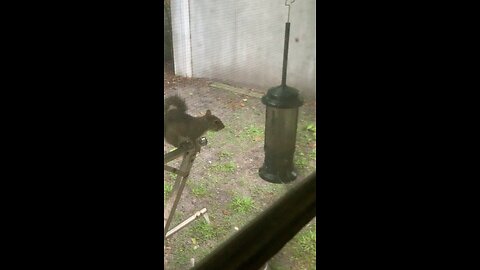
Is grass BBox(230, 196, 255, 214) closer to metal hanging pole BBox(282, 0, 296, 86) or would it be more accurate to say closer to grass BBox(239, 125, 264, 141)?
grass BBox(239, 125, 264, 141)

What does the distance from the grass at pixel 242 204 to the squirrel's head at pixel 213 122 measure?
129 millimetres

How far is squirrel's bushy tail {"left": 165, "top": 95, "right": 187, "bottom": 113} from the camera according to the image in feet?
1.73

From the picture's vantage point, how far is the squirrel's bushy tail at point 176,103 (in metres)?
0.53

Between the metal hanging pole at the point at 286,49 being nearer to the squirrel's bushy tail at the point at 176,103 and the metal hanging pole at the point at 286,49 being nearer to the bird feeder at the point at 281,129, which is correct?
the bird feeder at the point at 281,129

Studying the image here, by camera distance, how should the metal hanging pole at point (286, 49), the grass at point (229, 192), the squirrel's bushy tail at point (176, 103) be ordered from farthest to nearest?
1. the metal hanging pole at point (286, 49)
2. the grass at point (229, 192)
3. the squirrel's bushy tail at point (176, 103)

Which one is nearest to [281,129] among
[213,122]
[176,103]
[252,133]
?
[252,133]

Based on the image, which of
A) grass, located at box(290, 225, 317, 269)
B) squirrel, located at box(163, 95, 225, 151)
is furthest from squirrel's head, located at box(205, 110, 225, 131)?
grass, located at box(290, 225, 317, 269)

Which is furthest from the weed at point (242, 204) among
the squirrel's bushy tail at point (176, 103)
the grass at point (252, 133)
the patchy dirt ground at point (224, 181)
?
the squirrel's bushy tail at point (176, 103)

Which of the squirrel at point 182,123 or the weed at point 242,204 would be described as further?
the weed at point 242,204

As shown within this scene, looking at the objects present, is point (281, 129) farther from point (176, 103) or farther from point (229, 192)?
point (176, 103)

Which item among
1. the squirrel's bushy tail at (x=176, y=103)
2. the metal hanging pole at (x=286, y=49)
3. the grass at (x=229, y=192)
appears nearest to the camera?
the squirrel's bushy tail at (x=176, y=103)
